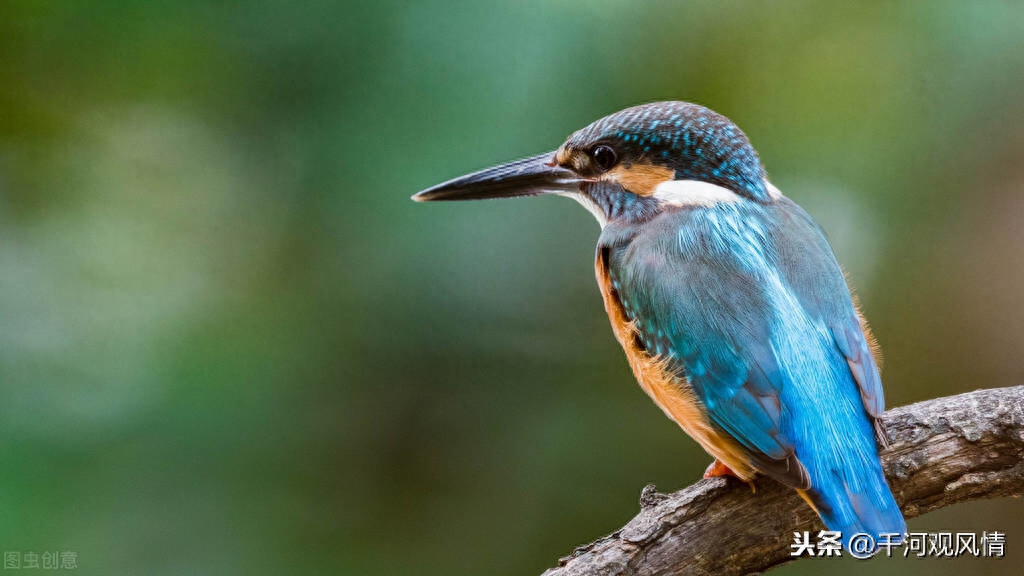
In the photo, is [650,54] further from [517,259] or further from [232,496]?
[232,496]

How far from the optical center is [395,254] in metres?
2.55

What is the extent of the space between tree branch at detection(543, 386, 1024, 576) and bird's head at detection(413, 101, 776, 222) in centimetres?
52

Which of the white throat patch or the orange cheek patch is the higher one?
the orange cheek patch

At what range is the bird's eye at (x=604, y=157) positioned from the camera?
2.10 m

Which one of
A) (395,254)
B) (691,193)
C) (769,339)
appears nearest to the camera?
(769,339)

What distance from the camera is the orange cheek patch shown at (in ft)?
6.72

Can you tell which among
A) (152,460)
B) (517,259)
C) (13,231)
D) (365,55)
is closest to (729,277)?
(517,259)

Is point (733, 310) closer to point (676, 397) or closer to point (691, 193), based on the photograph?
point (676, 397)

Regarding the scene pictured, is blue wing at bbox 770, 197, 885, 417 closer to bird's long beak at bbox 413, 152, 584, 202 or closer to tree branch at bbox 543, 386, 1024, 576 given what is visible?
tree branch at bbox 543, 386, 1024, 576

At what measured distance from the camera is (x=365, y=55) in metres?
2.64

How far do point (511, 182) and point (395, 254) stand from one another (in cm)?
43

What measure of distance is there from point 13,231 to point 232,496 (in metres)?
0.83

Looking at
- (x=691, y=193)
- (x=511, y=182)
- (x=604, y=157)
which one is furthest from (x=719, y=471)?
(x=511, y=182)

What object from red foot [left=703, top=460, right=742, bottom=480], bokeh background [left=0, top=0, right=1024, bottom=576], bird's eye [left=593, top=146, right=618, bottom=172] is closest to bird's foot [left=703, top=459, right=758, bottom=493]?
red foot [left=703, top=460, right=742, bottom=480]
